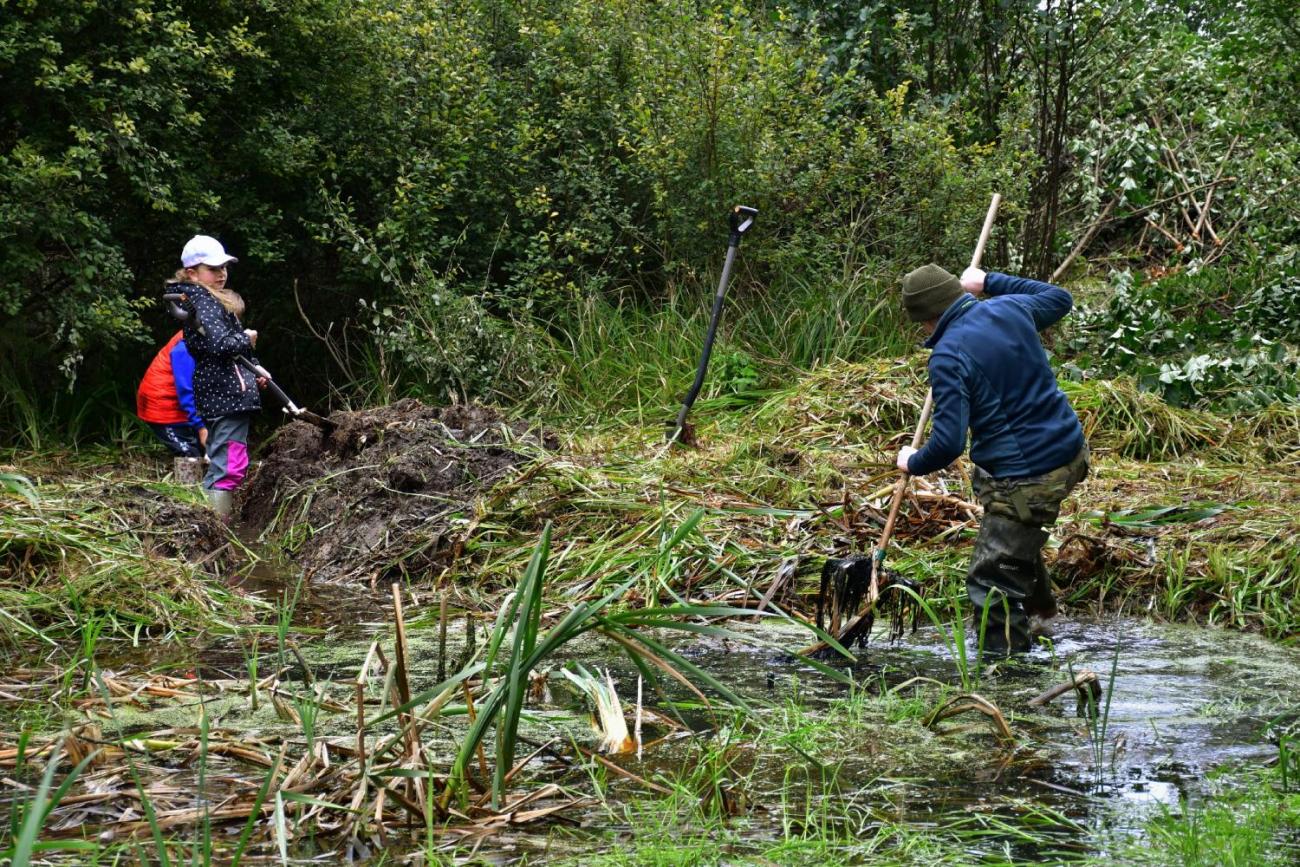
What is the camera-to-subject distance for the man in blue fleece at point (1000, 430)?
213 inches

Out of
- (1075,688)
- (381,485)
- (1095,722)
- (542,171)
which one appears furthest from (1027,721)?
(542,171)

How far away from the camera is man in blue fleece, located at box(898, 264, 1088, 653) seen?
5414 mm

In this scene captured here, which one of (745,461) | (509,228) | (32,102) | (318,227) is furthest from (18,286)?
(745,461)

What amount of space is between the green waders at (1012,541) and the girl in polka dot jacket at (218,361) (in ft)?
15.7

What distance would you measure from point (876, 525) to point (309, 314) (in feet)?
24.0

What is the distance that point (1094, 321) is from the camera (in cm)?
1023

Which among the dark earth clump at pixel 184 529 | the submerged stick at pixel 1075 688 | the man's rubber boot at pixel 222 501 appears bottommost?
the man's rubber boot at pixel 222 501

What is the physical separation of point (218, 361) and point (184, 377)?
550 millimetres

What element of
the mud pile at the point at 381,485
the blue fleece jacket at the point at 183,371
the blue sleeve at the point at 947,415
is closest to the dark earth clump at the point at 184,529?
the mud pile at the point at 381,485

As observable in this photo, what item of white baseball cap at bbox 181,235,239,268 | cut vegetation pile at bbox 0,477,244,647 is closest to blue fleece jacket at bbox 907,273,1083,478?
cut vegetation pile at bbox 0,477,244,647

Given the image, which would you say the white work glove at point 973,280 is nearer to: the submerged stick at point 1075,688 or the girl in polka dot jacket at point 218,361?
the submerged stick at point 1075,688

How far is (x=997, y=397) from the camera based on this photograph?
5457 millimetres

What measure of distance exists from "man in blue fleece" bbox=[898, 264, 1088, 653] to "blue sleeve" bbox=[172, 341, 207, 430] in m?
5.16

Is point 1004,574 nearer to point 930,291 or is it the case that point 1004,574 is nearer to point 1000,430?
point 1000,430
